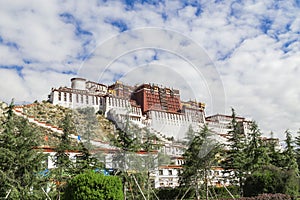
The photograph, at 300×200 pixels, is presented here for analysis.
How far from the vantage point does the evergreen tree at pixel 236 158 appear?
18859 mm

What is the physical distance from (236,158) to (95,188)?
42.7 ft

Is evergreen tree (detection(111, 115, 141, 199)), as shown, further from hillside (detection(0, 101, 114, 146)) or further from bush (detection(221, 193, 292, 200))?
hillside (detection(0, 101, 114, 146))

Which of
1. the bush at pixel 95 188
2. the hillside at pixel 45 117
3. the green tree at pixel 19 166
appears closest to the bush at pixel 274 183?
the bush at pixel 95 188

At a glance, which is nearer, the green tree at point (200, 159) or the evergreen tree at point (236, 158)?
the green tree at point (200, 159)

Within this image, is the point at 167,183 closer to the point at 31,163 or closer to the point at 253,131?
the point at 253,131

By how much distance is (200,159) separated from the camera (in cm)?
1500

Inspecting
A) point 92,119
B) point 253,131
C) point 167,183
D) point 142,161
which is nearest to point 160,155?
point 142,161

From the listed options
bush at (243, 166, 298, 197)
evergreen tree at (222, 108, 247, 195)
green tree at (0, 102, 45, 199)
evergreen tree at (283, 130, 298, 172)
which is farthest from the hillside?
evergreen tree at (283, 130, 298, 172)

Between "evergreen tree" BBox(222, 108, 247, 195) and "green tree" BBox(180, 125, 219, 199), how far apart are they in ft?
14.4

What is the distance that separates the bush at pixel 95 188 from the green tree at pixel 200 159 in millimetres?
5916

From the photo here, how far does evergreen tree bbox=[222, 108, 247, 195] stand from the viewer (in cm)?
1886

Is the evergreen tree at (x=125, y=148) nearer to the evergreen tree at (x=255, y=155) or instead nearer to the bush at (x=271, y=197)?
the bush at (x=271, y=197)

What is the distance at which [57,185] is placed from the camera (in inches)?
526

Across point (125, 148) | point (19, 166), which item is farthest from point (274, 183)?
point (19, 166)
